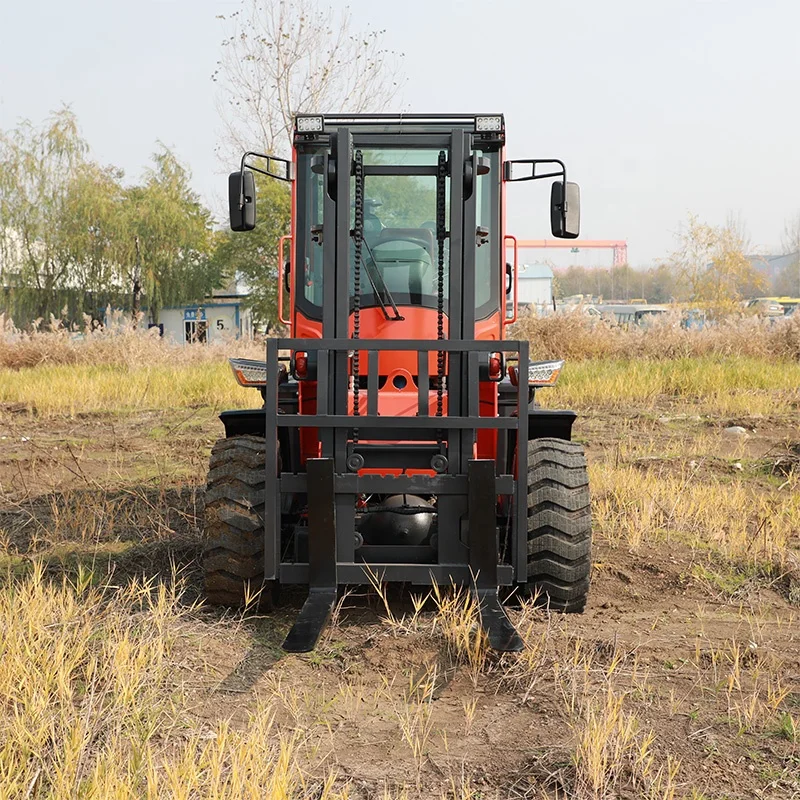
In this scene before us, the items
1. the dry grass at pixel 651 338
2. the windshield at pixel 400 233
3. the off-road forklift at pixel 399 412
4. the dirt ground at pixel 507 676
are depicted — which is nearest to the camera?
the dirt ground at pixel 507 676

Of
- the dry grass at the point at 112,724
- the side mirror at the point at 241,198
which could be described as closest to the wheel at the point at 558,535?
the dry grass at the point at 112,724

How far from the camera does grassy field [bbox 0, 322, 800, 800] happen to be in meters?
3.12

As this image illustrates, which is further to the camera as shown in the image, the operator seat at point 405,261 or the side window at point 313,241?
the side window at point 313,241

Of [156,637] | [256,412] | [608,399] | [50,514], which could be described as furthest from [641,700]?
[608,399]

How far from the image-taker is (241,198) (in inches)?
209

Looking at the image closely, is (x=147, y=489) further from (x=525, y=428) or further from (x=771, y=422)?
(x=771, y=422)

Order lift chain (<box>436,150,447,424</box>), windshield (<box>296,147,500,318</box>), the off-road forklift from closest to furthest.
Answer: the off-road forklift
lift chain (<box>436,150,447,424</box>)
windshield (<box>296,147,500,318</box>)

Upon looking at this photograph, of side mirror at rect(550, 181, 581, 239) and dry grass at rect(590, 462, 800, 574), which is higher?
side mirror at rect(550, 181, 581, 239)

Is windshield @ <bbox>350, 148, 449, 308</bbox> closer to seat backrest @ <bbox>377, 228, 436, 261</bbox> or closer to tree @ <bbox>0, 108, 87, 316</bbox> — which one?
seat backrest @ <bbox>377, 228, 436, 261</bbox>

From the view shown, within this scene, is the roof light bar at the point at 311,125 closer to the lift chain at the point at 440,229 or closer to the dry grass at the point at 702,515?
the lift chain at the point at 440,229

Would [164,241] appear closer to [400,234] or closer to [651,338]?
[651,338]

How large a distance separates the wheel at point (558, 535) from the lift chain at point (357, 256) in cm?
94

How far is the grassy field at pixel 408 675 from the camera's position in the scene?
3115mm

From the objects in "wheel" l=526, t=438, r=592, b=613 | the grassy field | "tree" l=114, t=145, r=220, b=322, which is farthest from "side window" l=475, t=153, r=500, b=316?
"tree" l=114, t=145, r=220, b=322
